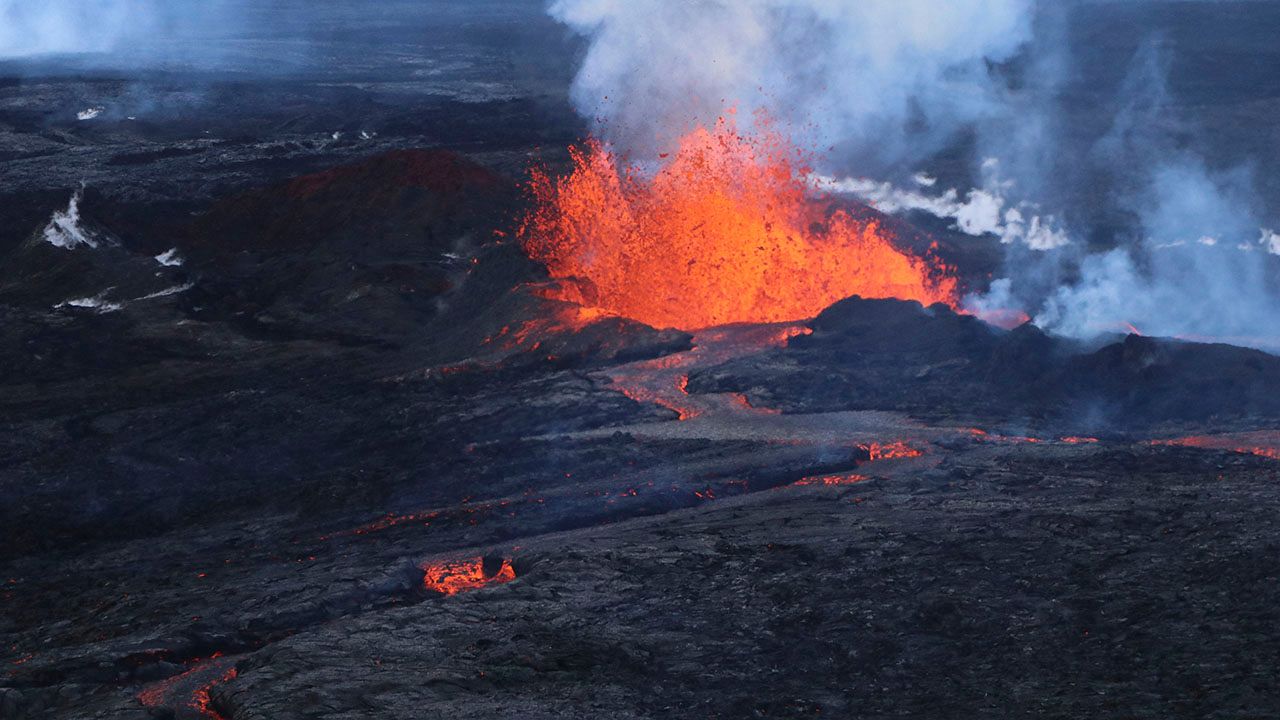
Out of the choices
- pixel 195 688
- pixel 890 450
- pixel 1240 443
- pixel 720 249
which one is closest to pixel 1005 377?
pixel 890 450

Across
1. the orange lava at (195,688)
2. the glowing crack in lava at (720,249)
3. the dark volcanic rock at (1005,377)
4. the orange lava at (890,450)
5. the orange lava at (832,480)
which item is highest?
the glowing crack in lava at (720,249)

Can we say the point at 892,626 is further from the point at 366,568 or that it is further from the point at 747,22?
the point at 747,22

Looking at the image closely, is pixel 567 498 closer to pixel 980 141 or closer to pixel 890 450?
pixel 890 450

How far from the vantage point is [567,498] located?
479 inches

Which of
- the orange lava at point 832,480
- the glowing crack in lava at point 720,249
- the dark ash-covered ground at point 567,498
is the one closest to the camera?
the dark ash-covered ground at point 567,498

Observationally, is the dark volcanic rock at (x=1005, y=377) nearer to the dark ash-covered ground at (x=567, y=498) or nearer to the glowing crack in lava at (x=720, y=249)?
the dark ash-covered ground at (x=567, y=498)

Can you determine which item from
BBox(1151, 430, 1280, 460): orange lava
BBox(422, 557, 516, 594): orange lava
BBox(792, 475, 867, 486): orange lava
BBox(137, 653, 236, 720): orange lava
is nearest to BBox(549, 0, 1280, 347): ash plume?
BBox(1151, 430, 1280, 460): orange lava

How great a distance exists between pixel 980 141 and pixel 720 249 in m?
18.4

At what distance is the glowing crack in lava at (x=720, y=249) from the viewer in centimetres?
1936

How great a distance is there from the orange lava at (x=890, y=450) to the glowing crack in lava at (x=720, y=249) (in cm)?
597

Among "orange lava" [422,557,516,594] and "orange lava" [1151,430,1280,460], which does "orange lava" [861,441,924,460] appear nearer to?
"orange lava" [1151,430,1280,460]

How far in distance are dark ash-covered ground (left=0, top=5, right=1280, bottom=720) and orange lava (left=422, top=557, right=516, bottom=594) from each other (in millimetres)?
119

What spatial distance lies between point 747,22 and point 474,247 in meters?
11.4

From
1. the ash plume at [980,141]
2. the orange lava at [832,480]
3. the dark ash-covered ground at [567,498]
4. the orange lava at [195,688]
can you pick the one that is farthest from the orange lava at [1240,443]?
→ the orange lava at [195,688]
